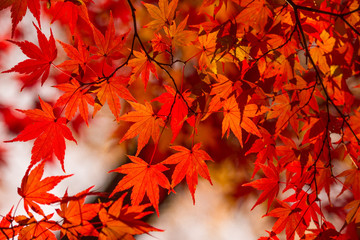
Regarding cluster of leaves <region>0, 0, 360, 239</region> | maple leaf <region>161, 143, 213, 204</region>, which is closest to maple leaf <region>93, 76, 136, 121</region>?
cluster of leaves <region>0, 0, 360, 239</region>

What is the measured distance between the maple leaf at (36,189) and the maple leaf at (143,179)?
0.88ft

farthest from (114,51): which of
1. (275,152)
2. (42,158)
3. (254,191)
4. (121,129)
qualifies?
(254,191)

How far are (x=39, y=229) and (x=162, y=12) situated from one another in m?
1.02

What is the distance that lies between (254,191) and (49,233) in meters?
2.44

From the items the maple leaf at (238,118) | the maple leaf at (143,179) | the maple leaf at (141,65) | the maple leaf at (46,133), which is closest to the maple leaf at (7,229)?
the maple leaf at (46,133)

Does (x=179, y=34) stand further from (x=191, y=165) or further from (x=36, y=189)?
(x=36, y=189)

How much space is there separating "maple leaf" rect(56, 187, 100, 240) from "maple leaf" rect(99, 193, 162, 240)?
62 mm

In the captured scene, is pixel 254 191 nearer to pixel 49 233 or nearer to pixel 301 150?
pixel 301 150

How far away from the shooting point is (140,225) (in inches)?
35.2

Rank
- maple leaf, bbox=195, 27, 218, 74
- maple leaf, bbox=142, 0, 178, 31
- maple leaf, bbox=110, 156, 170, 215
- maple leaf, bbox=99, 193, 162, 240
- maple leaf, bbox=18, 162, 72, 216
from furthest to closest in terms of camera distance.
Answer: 1. maple leaf, bbox=195, 27, 218, 74
2. maple leaf, bbox=142, 0, 178, 31
3. maple leaf, bbox=110, 156, 170, 215
4. maple leaf, bbox=18, 162, 72, 216
5. maple leaf, bbox=99, 193, 162, 240

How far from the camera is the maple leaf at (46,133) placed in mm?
1067

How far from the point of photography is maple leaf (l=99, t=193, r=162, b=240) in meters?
0.90

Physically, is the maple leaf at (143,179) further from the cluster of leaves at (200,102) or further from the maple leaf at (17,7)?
the maple leaf at (17,7)

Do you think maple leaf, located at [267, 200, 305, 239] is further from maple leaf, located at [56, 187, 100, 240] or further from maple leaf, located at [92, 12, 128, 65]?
maple leaf, located at [92, 12, 128, 65]
